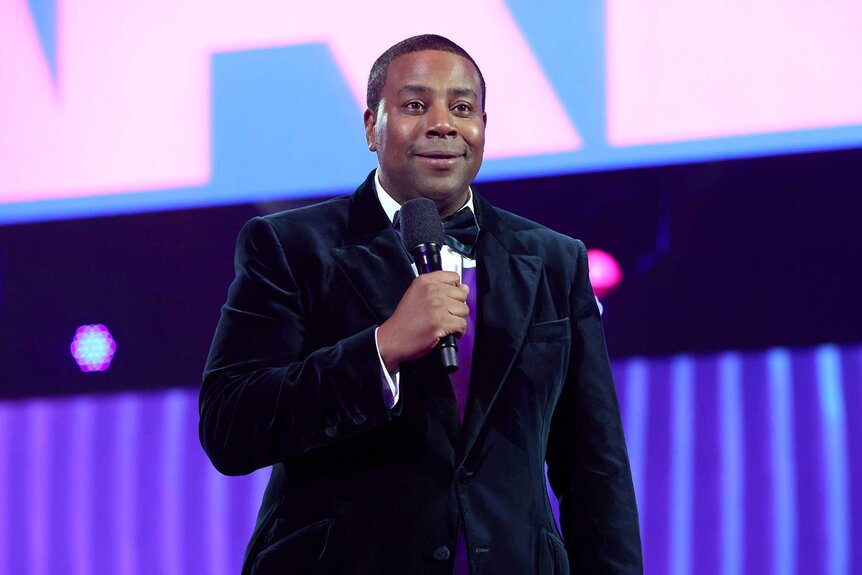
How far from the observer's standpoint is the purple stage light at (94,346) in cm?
321

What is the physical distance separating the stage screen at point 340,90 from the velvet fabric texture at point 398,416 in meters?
1.26

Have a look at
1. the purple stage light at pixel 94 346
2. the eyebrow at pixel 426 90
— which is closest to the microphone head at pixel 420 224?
the eyebrow at pixel 426 90

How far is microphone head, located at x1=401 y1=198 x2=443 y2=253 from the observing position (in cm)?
154

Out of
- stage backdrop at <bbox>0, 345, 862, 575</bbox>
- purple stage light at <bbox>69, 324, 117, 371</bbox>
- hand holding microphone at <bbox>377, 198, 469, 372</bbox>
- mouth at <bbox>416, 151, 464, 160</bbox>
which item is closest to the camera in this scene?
hand holding microphone at <bbox>377, 198, 469, 372</bbox>

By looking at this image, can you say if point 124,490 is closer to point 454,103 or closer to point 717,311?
point 717,311

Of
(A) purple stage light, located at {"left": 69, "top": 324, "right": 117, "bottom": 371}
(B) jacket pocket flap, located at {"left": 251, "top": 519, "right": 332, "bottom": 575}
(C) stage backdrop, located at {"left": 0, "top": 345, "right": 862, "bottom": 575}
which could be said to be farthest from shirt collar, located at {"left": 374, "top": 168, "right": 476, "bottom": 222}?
(A) purple stage light, located at {"left": 69, "top": 324, "right": 117, "bottom": 371}

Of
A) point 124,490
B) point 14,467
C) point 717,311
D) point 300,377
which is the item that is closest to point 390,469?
point 300,377

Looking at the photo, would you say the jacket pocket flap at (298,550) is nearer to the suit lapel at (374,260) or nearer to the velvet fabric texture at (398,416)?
the velvet fabric texture at (398,416)

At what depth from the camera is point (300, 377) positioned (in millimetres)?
1468

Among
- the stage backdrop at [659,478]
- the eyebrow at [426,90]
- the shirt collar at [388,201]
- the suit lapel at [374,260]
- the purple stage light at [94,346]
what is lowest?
the stage backdrop at [659,478]

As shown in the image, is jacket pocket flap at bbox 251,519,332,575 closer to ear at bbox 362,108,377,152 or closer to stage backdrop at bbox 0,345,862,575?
ear at bbox 362,108,377,152

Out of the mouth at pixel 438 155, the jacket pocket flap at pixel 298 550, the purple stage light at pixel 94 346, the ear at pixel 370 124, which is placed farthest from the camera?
the purple stage light at pixel 94 346

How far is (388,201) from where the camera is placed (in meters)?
1.76

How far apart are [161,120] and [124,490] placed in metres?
1.00
